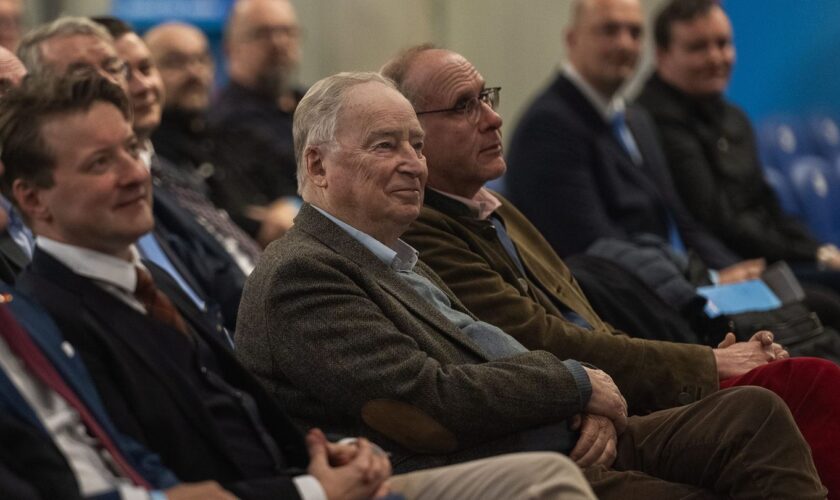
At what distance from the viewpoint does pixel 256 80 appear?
709 centimetres

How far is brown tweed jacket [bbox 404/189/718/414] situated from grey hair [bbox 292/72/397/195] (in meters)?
0.40

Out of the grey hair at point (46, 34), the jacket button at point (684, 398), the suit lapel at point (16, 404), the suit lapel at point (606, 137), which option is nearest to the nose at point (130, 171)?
the suit lapel at point (16, 404)

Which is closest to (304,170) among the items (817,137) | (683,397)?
(683,397)

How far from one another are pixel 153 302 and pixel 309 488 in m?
0.42

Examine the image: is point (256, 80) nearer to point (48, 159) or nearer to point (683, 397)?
point (683, 397)

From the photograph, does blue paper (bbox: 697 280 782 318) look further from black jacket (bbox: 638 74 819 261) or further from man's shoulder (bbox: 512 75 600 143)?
black jacket (bbox: 638 74 819 261)

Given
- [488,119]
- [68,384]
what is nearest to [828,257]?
[488,119]

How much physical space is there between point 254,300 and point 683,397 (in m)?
1.07

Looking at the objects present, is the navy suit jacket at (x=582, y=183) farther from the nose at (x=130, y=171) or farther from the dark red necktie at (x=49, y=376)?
the dark red necktie at (x=49, y=376)

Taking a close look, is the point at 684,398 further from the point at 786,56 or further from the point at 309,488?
the point at 786,56

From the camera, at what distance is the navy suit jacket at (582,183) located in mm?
5512

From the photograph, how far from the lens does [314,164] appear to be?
3.24m

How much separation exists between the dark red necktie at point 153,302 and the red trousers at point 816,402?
4.57ft

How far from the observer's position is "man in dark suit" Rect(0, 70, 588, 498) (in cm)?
254
